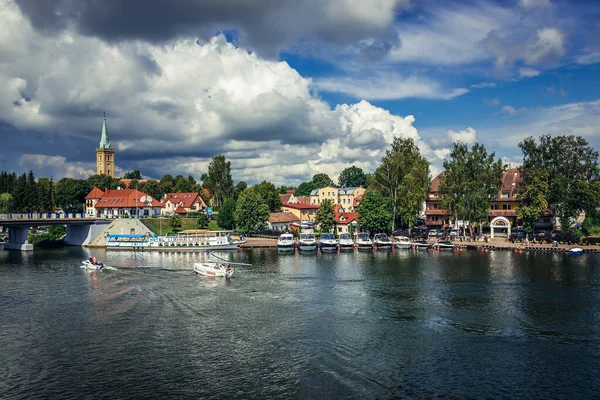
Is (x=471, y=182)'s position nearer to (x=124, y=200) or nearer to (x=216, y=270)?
(x=216, y=270)

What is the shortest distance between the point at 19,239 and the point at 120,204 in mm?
40295

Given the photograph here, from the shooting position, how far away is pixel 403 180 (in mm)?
105250

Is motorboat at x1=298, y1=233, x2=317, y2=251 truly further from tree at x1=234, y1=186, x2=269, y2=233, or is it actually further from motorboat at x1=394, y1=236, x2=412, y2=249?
tree at x1=234, y1=186, x2=269, y2=233

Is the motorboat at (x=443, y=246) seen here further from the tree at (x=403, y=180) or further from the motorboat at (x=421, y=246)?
the tree at (x=403, y=180)

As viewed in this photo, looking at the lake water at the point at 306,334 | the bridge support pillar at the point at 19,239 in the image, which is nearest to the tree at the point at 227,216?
the bridge support pillar at the point at 19,239

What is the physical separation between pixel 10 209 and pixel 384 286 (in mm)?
123891

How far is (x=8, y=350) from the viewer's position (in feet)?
115

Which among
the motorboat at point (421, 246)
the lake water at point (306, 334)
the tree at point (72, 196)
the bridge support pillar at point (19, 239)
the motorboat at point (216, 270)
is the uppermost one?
the tree at point (72, 196)

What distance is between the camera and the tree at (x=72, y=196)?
6142 inches

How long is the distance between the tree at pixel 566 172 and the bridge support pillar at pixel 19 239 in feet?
347

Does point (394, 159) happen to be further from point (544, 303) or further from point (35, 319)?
A: point (35, 319)

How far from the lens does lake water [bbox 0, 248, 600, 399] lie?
93.9 feet

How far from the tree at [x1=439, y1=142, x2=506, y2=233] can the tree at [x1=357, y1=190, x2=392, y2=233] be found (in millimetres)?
12759

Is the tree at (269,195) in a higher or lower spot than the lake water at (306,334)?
higher
